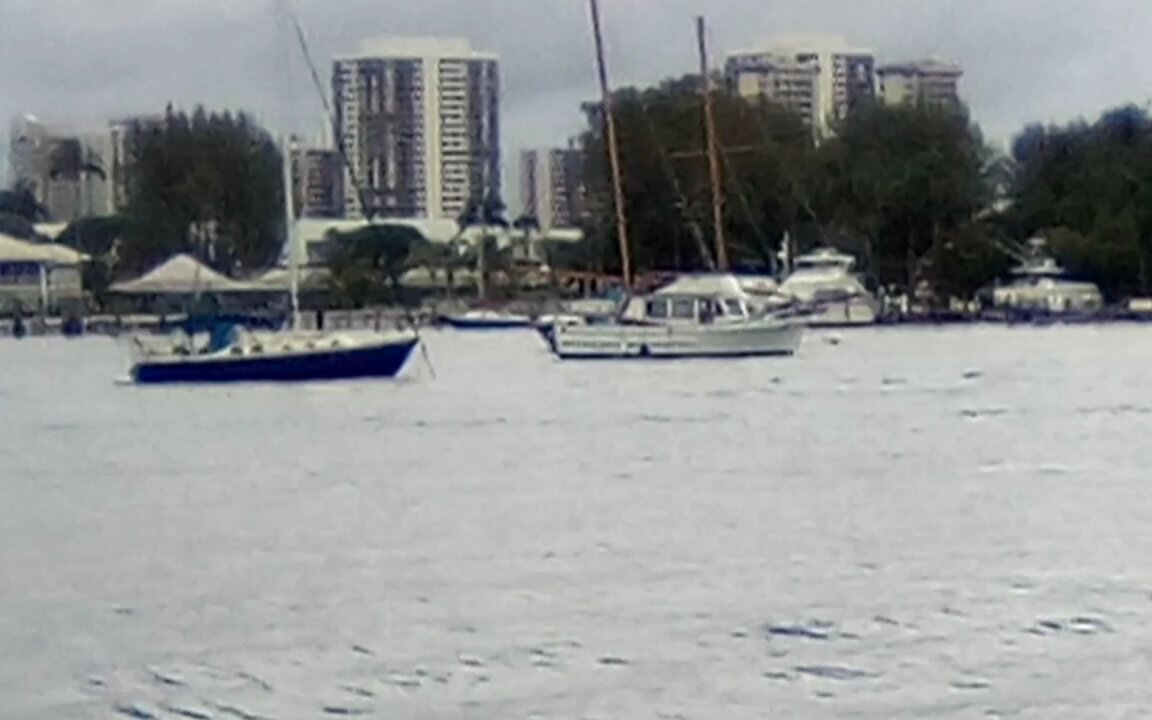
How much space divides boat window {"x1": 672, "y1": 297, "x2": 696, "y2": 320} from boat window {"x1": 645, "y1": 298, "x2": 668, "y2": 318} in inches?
7.1

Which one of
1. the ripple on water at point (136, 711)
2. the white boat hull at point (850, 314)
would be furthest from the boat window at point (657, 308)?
the ripple on water at point (136, 711)

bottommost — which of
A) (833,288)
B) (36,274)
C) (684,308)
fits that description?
(833,288)

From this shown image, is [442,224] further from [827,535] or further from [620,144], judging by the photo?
[827,535]

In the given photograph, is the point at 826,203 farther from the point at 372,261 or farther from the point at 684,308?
the point at 684,308

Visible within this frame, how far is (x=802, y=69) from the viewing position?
486ft

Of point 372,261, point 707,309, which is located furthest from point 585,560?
point 372,261

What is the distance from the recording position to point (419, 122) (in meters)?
153

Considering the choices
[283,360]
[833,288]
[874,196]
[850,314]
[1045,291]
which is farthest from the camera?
[874,196]

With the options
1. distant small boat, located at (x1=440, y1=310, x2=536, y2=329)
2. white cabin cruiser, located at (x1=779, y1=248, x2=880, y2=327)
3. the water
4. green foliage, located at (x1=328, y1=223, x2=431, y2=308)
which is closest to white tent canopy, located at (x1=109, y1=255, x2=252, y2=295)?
green foliage, located at (x1=328, y1=223, x2=431, y2=308)

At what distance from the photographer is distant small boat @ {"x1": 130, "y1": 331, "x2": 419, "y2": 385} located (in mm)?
51344

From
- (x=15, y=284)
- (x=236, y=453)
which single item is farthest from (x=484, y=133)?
(x=236, y=453)

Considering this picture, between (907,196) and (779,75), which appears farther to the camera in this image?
(779,75)

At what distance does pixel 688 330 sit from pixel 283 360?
12262mm

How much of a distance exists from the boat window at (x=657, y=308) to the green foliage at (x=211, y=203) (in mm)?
40809
